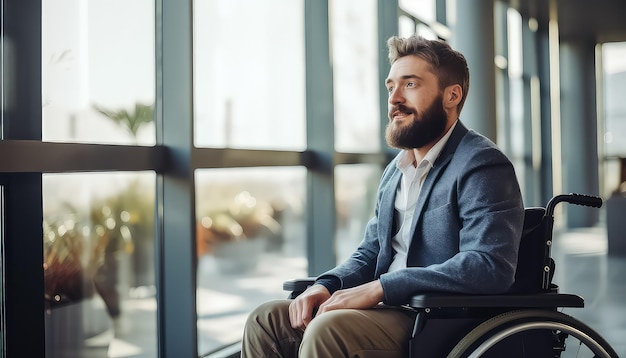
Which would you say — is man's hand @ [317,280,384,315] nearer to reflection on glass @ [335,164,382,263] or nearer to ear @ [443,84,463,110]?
ear @ [443,84,463,110]

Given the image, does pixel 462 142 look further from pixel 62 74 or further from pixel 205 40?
pixel 205 40

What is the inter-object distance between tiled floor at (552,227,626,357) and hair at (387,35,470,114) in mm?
1843

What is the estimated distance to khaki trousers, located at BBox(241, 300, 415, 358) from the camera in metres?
1.62

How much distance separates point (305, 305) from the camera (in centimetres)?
178

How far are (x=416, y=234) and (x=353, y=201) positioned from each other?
2.82 meters

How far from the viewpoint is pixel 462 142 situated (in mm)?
1848

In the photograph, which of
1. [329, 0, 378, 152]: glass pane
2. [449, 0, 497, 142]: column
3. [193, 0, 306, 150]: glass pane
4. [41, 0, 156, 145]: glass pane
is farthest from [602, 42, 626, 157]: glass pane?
[41, 0, 156, 145]: glass pane

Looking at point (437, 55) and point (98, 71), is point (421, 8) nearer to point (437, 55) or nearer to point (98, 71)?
point (98, 71)

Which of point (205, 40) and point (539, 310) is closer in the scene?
point (539, 310)

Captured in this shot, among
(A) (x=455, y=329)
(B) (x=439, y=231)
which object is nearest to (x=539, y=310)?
(A) (x=455, y=329)

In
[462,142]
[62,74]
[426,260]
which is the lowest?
[426,260]

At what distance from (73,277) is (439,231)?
45.5 inches

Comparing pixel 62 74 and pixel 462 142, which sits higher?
pixel 62 74

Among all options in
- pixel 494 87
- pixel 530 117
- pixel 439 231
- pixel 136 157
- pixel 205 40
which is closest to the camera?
pixel 439 231
